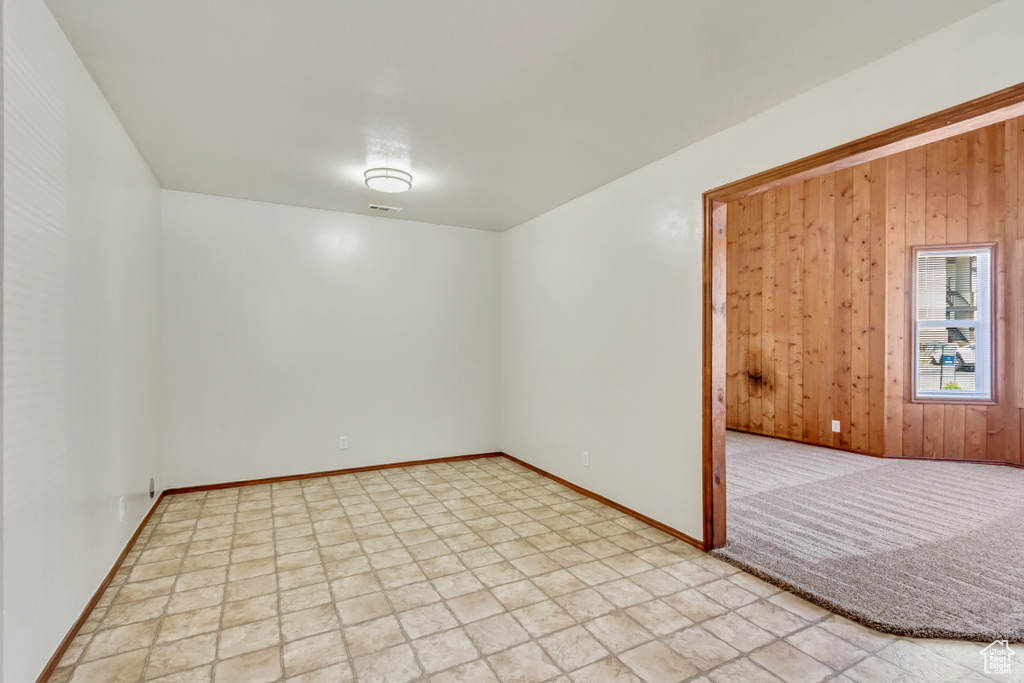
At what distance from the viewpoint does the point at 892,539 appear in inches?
120

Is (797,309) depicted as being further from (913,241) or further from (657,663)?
(657,663)

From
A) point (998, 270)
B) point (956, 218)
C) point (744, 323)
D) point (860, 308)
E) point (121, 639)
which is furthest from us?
point (744, 323)

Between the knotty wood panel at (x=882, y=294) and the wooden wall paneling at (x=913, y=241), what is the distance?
0.01 meters

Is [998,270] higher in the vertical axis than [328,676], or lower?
higher

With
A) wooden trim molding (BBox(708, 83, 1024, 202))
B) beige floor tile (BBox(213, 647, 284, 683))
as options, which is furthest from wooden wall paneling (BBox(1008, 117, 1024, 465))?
beige floor tile (BBox(213, 647, 284, 683))

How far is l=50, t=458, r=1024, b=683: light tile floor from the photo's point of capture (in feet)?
6.20

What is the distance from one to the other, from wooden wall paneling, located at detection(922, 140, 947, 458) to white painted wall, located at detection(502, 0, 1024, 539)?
152 inches

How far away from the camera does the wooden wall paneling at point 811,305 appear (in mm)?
5781

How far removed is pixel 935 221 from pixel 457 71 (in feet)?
18.4

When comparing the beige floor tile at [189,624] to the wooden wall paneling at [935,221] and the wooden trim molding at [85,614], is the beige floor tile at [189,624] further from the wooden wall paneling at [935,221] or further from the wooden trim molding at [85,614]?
the wooden wall paneling at [935,221]

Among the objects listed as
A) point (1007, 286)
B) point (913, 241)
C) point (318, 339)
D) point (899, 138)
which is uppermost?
point (913, 241)

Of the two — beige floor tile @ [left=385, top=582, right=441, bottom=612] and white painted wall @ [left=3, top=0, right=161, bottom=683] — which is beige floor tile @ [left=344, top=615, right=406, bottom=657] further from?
white painted wall @ [left=3, top=0, right=161, bottom=683]

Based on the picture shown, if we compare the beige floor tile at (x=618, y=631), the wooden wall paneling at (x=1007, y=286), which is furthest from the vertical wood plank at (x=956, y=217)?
the beige floor tile at (x=618, y=631)

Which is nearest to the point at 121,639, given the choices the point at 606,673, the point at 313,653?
the point at 313,653
